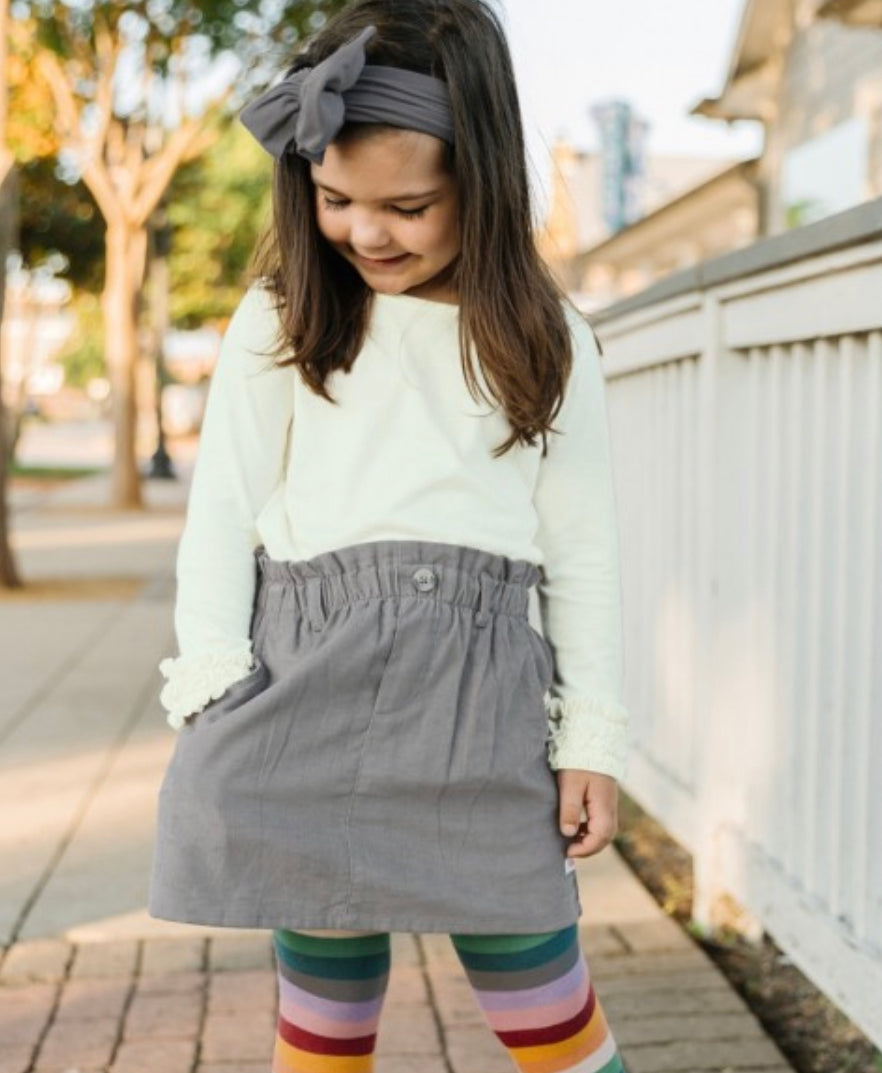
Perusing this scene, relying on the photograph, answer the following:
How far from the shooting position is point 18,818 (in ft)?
14.9

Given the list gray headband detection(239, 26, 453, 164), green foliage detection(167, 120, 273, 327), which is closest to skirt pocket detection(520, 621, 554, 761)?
gray headband detection(239, 26, 453, 164)

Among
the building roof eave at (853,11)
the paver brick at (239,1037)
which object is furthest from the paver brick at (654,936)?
the building roof eave at (853,11)

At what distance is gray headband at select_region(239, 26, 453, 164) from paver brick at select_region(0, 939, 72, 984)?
1950mm

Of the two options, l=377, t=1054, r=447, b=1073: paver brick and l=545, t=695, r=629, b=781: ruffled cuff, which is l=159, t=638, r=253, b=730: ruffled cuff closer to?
l=545, t=695, r=629, b=781: ruffled cuff

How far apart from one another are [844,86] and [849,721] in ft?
37.2

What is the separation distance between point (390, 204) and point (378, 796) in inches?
26.9

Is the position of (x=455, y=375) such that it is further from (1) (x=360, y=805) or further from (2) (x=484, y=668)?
(1) (x=360, y=805)

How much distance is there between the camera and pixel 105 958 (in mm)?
3432

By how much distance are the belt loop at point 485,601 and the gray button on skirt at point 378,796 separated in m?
0.02

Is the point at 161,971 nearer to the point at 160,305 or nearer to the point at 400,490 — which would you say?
the point at 400,490

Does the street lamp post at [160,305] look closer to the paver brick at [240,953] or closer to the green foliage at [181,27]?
the green foliage at [181,27]

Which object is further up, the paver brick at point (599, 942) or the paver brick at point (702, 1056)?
the paver brick at point (599, 942)

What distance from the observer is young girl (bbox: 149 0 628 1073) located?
6.36 ft

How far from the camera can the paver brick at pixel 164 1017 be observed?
3.04 m
